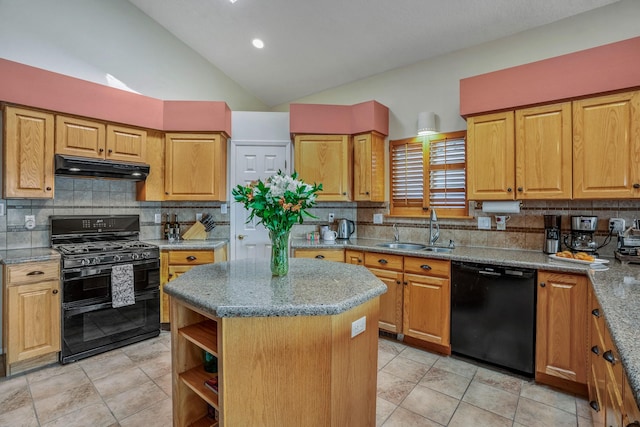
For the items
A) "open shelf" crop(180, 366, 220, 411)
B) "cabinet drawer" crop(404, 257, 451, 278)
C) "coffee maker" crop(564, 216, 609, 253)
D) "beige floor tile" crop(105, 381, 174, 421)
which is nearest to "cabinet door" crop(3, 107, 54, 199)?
"beige floor tile" crop(105, 381, 174, 421)

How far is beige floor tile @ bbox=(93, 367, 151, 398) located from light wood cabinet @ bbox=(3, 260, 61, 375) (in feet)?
2.04

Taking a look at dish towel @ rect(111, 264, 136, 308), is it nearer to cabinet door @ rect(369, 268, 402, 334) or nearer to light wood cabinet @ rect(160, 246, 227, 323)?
light wood cabinet @ rect(160, 246, 227, 323)

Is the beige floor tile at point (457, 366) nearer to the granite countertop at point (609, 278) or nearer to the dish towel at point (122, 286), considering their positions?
the granite countertop at point (609, 278)

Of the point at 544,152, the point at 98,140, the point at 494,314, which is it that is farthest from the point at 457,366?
the point at 98,140

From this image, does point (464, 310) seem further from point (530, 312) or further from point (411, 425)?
point (411, 425)

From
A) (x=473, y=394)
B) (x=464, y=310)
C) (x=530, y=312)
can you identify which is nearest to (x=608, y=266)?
(x=530, y=312)

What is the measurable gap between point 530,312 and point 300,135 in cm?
283

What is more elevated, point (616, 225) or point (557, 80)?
point (557, 80)

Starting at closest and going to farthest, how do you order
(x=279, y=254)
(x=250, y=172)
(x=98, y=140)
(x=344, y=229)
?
(x=279, y=254)
(x=98, y=140)
(x=344, y=229)
(x=250, y=172)

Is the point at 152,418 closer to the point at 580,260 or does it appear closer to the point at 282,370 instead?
the point at 282,370

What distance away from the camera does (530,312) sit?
7.91 feet

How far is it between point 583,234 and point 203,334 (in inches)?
116

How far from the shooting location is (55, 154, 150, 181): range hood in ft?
9.80

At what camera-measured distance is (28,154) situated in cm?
285
